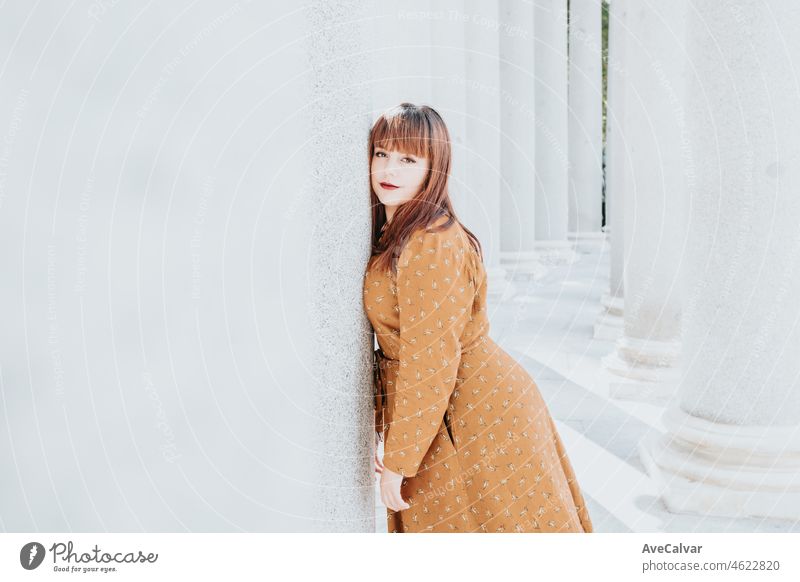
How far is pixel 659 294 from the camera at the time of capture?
17375 mm

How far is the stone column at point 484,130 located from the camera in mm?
28203

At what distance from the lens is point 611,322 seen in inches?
826

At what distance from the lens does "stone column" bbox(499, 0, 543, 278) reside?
34.3 m

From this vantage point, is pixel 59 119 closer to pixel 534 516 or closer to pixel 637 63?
pixel 534 516

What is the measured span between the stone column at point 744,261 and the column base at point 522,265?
23.2m

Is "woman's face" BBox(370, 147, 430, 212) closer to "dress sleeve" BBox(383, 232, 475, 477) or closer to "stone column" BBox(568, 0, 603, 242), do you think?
"dress sleeve" BBox(383, 232, 475, 477)

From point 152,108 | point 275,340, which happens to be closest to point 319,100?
point 275,340

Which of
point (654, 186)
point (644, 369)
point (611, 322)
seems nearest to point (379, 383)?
point (644, 369)

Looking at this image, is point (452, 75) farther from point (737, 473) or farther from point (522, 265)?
point (737, 473)

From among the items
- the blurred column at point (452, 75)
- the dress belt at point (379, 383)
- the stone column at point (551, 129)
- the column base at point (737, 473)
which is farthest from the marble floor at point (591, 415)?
the stone column at point (551, 129)

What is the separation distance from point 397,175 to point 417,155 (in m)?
0.21

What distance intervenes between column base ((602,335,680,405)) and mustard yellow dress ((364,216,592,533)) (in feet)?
33.9

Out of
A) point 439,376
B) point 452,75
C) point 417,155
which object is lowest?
point 439,376

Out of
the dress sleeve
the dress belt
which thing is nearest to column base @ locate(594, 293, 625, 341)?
the dress belt
